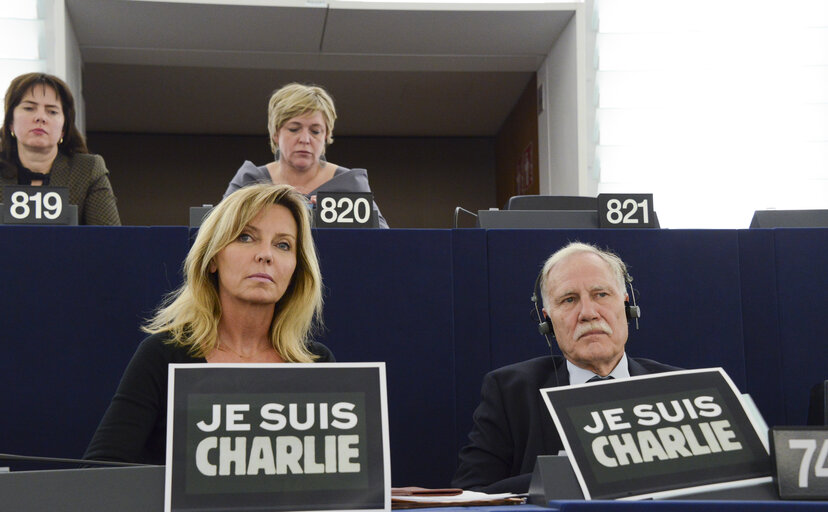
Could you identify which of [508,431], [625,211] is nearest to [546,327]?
[508,431]

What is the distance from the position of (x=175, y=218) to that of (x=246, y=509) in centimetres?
588

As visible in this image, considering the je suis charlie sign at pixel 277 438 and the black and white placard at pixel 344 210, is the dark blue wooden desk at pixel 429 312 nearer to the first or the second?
the black and white placard at pixel 344 210

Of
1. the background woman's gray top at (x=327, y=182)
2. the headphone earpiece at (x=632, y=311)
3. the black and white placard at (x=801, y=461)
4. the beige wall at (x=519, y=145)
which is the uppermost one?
the beige wall at (x=519, y=145)

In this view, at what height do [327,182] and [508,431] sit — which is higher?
[327,182]

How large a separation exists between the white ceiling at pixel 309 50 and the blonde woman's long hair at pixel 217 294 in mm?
2412

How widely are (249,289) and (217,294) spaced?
84 mm

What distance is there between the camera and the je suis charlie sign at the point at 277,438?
3.61 ft

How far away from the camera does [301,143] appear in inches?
119

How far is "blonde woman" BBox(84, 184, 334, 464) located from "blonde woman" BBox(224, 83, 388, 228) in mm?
1013

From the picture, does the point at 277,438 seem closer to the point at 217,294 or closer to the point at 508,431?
the point at 217,294

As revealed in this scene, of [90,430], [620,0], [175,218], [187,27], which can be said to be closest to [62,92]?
[90,430]

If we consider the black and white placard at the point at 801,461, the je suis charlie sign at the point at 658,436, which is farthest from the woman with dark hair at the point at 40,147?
the black and white placard at the point at 801,461

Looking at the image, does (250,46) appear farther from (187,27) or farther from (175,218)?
(175,218)

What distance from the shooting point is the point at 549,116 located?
4773 millimetres
